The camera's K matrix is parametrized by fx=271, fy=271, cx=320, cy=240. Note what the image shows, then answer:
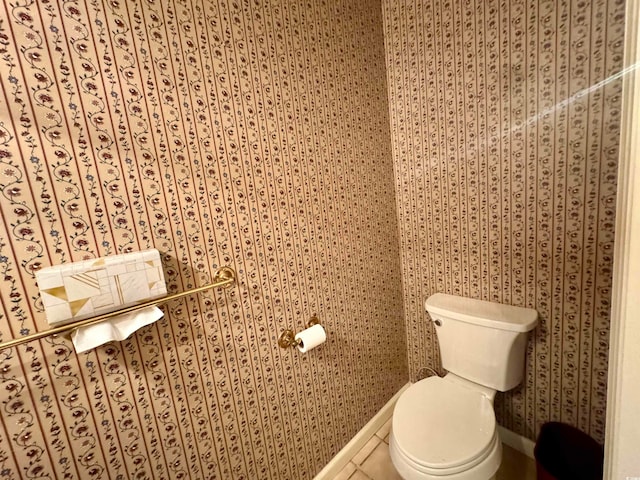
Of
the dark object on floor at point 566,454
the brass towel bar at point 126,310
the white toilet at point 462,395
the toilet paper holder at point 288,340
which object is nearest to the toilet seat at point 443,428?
the white toilet at point 462,395

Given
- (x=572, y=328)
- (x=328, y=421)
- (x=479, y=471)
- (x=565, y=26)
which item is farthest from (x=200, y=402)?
(x=565, y=26)

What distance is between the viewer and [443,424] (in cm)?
105

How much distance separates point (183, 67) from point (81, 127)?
336 mm

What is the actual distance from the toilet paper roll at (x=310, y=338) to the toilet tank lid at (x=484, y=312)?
613 mm

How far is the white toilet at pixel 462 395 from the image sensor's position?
36.8 inches

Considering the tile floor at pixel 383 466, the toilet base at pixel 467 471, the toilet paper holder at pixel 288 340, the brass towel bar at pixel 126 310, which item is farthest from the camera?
Result: the tile floor at pixel 383 466

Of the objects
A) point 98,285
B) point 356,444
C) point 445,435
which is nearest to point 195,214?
point 98,285

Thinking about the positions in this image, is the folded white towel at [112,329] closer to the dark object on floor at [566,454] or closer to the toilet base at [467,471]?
the toilet base at [467,471]

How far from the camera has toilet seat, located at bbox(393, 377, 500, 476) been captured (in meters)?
0.92

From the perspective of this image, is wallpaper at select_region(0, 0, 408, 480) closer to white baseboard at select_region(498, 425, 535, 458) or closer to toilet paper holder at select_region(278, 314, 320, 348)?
toilet paper holder at select_region(278, 314, 320, 348)

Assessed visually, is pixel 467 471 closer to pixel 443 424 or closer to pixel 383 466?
pixel 443 424

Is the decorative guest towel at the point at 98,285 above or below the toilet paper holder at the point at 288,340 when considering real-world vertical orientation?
above

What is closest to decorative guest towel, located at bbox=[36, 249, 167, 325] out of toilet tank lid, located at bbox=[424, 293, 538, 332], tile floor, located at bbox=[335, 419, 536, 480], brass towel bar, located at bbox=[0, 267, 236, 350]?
brass towel bar, located at bbox=[0, 267, 236, 350]

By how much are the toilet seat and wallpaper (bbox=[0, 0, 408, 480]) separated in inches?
14.1
